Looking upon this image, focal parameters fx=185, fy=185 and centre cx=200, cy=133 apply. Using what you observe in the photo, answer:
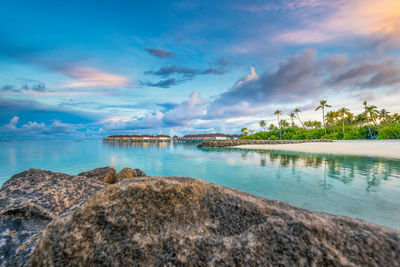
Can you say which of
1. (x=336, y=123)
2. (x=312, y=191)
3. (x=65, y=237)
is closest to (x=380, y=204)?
(x=312, y=191)

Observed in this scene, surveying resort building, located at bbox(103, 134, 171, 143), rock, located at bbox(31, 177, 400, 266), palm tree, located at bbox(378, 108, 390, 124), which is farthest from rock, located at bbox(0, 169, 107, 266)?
resort building, located at bbox(103, 134, 171, 143)

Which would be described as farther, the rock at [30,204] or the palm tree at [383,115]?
the palm tree at [383,115]

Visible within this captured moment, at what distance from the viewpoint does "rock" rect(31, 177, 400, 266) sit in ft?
5.32

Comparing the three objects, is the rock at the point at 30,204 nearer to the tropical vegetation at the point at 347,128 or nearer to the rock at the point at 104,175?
the rock at the point at 104,175

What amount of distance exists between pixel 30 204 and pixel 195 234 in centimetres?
345

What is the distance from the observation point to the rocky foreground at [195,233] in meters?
1.62

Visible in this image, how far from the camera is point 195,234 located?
187cm

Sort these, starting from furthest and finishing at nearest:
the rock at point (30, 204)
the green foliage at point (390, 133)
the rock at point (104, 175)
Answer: the green foliage at point (390, 133), the rock at point (104, 175), the rock at point (30, 204)

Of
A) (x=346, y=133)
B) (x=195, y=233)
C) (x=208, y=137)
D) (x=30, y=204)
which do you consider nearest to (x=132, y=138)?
(x=208, y=137)

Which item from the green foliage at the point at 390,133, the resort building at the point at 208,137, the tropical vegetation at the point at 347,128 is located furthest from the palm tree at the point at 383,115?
the resort building at the point at 208,137

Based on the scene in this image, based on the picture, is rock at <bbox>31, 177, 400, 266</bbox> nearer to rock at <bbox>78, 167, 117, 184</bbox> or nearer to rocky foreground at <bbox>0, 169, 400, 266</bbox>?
rocky foreground at <bbox>0, 169, 400, 266</bbox>

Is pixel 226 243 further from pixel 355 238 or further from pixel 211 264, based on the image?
pixel 355 238

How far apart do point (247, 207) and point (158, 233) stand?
3.18 ft

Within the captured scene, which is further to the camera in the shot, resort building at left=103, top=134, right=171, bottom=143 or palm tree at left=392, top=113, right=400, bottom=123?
resort building at left=103, top=134, right=171, bottom=143
